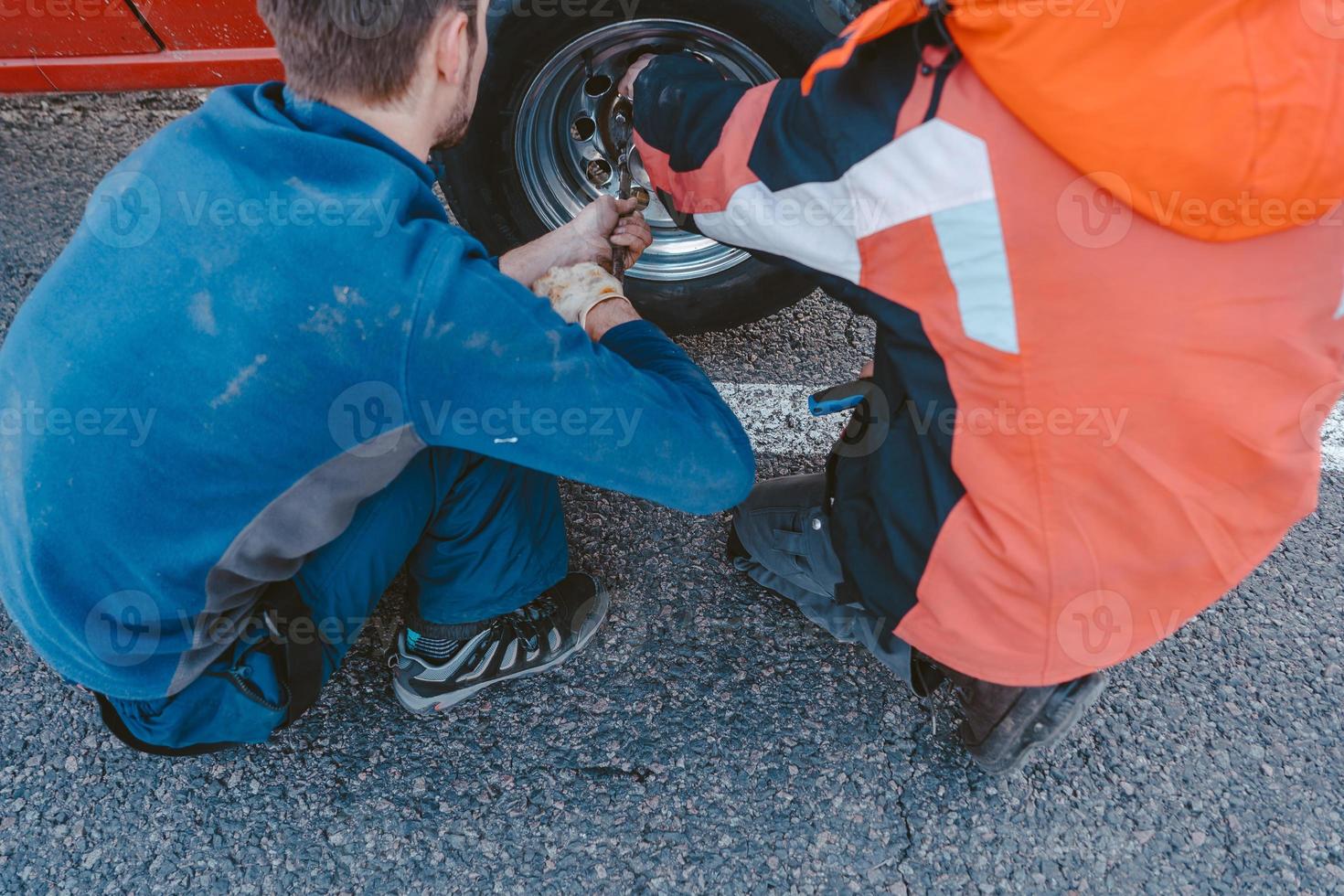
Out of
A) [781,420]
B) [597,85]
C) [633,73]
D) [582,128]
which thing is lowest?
[781,420]

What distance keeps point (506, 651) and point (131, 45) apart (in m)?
2.08

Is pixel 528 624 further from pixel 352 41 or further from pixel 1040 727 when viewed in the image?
pixel 352 41

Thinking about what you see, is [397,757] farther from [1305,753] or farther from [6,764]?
[1305,753]

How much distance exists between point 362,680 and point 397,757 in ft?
0.65

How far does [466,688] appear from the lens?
5.83ft

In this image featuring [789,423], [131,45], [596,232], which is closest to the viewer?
[596,232]

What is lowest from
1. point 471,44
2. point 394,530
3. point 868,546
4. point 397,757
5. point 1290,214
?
point 397,757

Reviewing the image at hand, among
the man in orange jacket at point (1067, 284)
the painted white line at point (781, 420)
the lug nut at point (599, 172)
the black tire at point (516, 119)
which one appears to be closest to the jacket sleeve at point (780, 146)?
the man in orange jacket at point (1067, 284)

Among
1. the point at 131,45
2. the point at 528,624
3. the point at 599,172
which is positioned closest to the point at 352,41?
the point at 599,172

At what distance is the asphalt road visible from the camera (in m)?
1.61

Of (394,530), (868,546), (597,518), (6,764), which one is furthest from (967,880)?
(6,764)

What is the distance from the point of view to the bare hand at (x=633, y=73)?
1.69 meters

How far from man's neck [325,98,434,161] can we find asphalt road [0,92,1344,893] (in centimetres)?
108

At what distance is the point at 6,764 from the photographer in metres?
1.68
